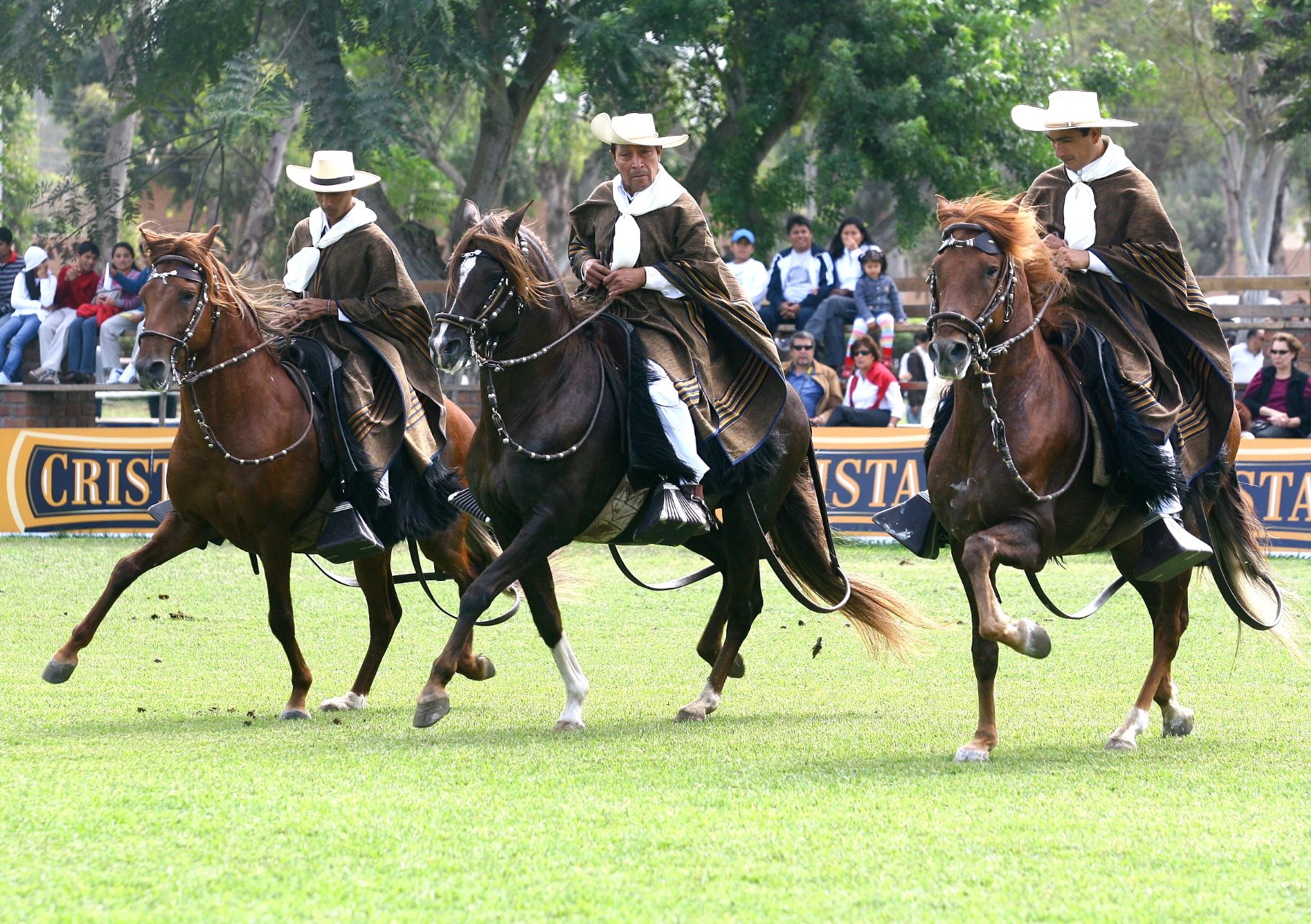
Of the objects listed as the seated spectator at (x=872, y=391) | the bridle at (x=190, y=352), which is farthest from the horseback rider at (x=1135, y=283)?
the seated spectator at (x=872, y=391)

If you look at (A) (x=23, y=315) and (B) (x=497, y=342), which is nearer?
(B) (x=497, y=342)

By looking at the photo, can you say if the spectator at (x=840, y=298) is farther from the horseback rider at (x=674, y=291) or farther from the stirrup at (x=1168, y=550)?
the stirrup at (x=1168, y=550)

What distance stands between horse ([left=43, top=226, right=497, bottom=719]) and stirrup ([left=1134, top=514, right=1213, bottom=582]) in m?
3.24

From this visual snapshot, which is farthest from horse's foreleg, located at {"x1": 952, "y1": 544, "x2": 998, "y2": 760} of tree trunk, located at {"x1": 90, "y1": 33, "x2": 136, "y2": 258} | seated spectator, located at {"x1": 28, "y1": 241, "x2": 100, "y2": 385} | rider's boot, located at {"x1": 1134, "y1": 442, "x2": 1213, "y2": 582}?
tree trunk, located at {"x1": 90, "y1": 33, "x2": 136, "y2": 258}

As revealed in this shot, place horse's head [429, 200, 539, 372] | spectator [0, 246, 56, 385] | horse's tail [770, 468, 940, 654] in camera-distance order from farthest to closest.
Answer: spectator [0, 246, 56, 385]
horse's tail [770, 468, 940, 654]
horse's head [429, 200, 539, 372]

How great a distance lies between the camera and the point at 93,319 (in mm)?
18219

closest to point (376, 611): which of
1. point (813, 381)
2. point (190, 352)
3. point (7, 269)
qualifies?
point (190, 352)

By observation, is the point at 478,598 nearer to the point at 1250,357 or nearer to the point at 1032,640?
the point at 1032,640

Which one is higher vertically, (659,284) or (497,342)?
(659,284)

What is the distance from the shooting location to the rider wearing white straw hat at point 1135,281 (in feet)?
24.3

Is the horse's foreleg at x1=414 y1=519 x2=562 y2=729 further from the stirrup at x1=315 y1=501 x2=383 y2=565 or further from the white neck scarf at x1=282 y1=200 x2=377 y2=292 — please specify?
the white neck scarf at x1=282 y1=200 x2=377 y2=292

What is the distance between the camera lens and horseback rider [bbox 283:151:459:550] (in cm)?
848

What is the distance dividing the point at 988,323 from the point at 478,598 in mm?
2477

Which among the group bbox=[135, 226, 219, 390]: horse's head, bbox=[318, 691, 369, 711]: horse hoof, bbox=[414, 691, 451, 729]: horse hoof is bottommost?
bbox=[318, 691, 369, 711]: horse hoof
